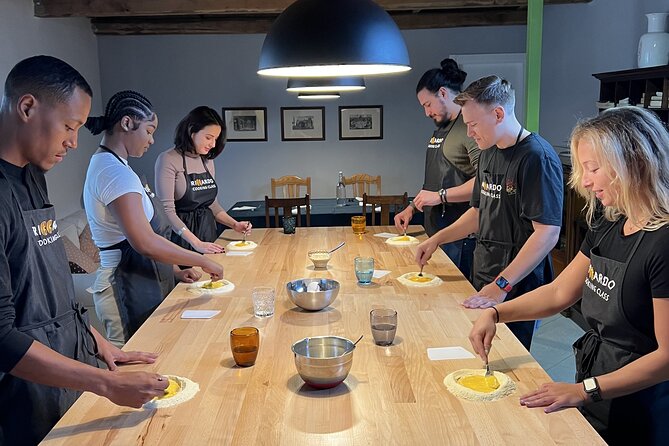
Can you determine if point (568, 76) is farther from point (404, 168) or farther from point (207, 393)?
point (207, 393)

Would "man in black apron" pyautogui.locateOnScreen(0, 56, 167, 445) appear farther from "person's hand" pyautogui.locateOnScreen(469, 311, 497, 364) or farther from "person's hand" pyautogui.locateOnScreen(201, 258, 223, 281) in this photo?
"person's hand" pyautogui.locateOnScreen(469, 311, 497, 364)

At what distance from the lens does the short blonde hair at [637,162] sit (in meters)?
1.65

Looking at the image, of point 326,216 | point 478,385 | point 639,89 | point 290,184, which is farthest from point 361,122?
point 478,385

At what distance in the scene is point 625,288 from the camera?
1.70 metres

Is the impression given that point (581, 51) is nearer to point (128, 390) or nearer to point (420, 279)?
point (420, 279)

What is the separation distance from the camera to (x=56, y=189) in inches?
236

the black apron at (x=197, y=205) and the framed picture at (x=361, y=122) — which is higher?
the framed picture at (x=361, y=122)

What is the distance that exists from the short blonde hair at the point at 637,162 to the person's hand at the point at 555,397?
478 millimetres

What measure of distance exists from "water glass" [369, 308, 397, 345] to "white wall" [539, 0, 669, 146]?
4.15 metres

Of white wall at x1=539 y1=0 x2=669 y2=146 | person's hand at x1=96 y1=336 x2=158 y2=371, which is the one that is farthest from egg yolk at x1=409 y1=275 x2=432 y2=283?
white wall at x1=539 y1=0 x2=669 y2=146

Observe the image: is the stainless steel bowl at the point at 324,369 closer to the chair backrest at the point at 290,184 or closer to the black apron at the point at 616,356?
the black apron at the point at 616,356

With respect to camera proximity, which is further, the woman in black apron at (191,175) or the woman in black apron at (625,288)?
the woman in black apron at (191,175)

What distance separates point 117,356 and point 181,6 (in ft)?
16.2

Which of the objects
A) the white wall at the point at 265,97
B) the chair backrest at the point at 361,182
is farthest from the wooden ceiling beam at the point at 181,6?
the chair backrest at the point at 361,182
